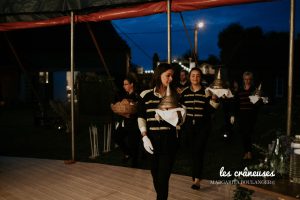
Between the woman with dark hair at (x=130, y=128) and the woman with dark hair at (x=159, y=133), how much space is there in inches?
111

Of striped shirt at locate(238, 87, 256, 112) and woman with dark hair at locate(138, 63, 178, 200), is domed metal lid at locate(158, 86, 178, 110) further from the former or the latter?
striped shirt at locate(238, 87, 256, 112)

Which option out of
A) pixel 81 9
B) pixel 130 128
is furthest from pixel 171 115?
pixel 81 9

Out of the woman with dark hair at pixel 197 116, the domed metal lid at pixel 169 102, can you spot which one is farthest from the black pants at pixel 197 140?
the domed metal lid at pixel 169 102

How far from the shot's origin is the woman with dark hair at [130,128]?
23.1 ft

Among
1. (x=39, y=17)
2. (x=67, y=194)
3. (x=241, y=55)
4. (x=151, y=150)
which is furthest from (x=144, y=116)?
(x=241, y=55)

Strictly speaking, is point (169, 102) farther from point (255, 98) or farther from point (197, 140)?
point (255, 98)

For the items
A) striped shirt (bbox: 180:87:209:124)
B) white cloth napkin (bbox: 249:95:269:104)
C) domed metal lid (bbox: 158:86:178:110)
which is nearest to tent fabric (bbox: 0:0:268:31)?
striped shirt (bbox: 180:87:209:124)

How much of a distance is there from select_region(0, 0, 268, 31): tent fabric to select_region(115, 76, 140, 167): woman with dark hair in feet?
4.27

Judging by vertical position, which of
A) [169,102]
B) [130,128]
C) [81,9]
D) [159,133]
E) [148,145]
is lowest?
[130,128]

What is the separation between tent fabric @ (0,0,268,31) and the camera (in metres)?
6.25

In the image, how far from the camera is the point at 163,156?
4.11 metres

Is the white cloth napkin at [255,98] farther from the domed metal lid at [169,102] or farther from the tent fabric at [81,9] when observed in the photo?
the domed metal lid at [169,102]

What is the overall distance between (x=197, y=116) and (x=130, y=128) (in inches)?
79.2

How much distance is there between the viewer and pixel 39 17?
7.85m
